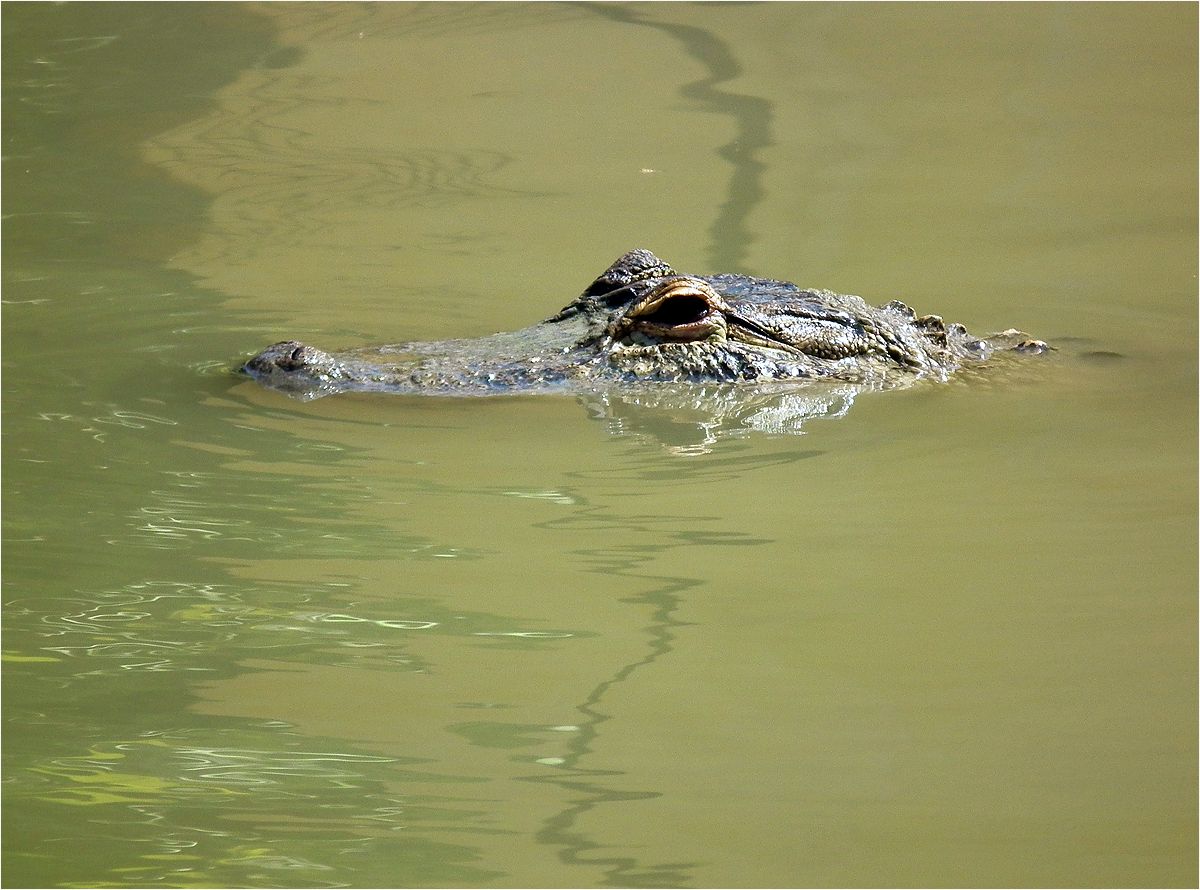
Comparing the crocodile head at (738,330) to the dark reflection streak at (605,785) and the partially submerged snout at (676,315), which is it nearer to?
the partially submerged snout at (676,315)

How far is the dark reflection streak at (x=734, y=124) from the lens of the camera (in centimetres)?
933

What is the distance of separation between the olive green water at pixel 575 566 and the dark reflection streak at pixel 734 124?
8 cm

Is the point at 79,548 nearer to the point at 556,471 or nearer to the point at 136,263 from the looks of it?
the point at 556,471

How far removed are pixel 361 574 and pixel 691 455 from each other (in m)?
1.56

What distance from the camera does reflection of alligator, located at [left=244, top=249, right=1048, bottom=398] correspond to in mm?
5672

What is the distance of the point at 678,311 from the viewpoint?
6.11 metres

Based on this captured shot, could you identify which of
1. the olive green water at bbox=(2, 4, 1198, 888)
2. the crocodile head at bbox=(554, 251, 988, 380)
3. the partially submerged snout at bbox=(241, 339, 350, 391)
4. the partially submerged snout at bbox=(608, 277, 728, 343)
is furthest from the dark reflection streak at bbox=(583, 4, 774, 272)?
the partially submerged snout at bbox=(241, 339, 350, 391)

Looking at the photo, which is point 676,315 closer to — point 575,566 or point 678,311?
point 678,311

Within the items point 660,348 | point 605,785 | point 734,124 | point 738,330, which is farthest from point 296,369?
point 734,124

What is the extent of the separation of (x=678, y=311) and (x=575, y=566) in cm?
253

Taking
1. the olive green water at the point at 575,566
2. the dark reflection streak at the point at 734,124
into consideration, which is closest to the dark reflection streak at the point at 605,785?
the olive green water at the point at 575,566

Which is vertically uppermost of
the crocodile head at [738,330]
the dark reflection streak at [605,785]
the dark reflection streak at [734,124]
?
the dark reflection streak at [734,124]

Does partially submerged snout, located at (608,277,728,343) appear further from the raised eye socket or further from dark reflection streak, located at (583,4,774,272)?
dark reflection streak, located at (583,4,774,272)

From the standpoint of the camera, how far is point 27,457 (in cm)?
472
